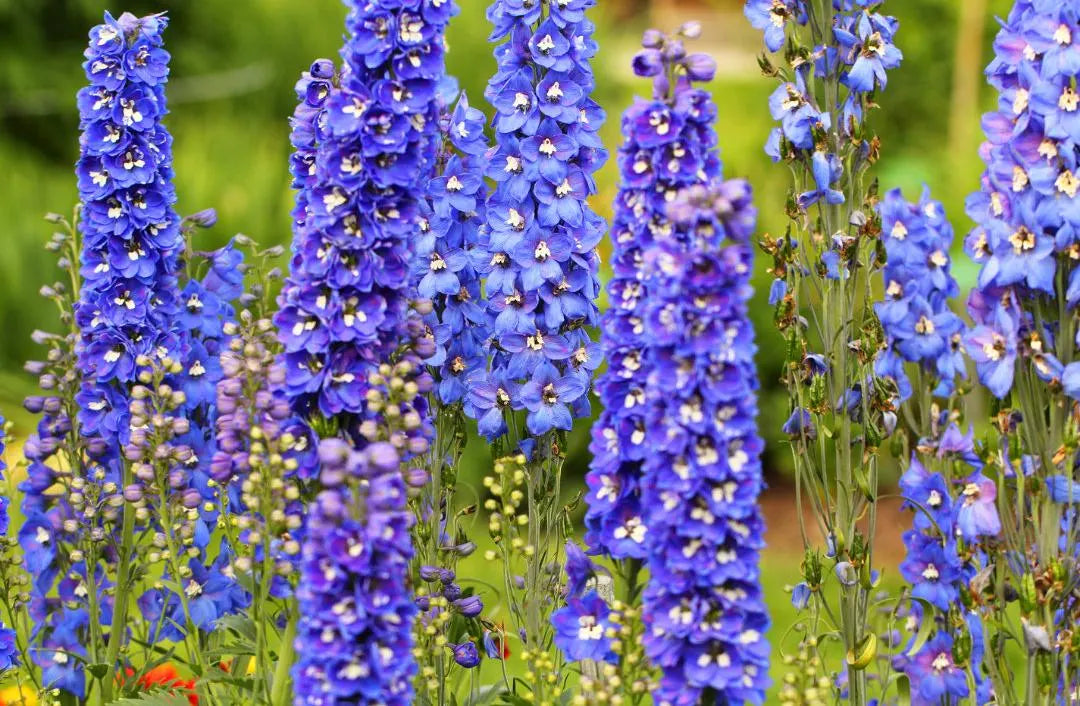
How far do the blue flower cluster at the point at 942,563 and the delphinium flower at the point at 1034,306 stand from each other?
96 mm

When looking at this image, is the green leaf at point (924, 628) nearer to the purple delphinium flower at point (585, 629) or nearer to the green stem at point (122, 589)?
the purple delphinium flower at point (585, 629)

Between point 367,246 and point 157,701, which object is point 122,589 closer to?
point 157,701

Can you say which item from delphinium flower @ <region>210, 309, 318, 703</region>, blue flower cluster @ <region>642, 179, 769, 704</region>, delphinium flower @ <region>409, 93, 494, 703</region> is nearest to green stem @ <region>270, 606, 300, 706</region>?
delphinium flower @ <region>210, 309, 318, 703</region>

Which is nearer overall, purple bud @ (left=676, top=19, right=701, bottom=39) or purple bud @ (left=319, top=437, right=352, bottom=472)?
purple bud @ (left=319, top=437, right=352, bottom=472)

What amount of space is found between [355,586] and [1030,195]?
169 cm

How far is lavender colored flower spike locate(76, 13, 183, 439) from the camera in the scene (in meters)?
3.65

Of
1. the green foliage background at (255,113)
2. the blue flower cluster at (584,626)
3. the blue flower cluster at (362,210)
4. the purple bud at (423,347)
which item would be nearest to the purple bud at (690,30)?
the blue flower cluster at (362,210)

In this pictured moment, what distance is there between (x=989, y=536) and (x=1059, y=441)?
271 millimetres

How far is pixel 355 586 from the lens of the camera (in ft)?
9.00

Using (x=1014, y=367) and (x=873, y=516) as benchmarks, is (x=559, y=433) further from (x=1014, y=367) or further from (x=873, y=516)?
(x=1014, y=367)

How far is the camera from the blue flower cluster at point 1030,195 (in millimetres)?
3117

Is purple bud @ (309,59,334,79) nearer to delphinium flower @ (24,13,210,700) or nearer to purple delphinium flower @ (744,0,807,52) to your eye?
delphinium flower @ (24,13,210,700)

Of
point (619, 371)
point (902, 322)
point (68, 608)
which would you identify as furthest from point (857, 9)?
point (68, 608)

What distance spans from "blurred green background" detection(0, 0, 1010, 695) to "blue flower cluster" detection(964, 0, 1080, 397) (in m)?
5.29
